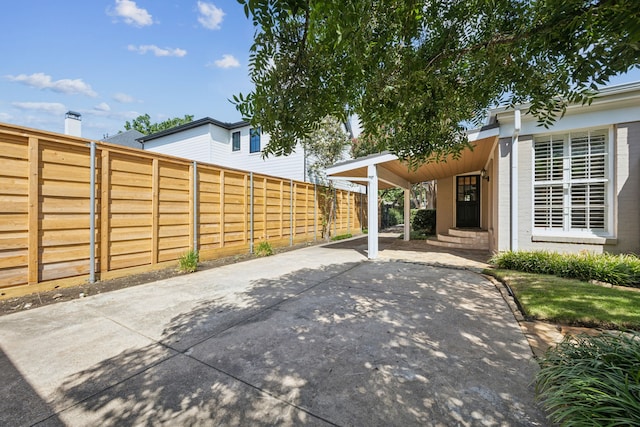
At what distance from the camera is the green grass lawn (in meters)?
3.07

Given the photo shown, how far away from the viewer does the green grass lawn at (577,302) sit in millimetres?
3074

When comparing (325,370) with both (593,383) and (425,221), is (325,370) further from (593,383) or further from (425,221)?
(425,221)

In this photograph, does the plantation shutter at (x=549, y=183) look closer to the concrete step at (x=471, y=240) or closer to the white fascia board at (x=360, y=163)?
the concrete step at (x=471, y=240)

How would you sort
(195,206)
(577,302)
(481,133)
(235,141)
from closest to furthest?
(577,302)
(195,206)
(481,133)
(235,141)

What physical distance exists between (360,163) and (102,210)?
6300 millimetres

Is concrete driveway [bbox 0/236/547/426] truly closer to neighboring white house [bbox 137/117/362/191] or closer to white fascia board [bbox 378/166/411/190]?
white fascia board [bbox 378/166/411/190]

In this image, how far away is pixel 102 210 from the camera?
4766 mm

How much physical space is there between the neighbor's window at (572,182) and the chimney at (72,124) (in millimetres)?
16647

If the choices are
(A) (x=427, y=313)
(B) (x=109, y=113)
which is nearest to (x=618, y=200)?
(A) (x=427, y=313)

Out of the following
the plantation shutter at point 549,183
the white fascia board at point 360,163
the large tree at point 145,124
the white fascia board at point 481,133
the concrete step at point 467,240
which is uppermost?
the large tree at point 145,124

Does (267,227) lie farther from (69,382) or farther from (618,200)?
(618,200)

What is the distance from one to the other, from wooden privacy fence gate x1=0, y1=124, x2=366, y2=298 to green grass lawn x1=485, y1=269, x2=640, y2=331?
6639mm

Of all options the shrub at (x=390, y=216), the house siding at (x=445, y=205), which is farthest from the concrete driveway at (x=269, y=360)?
the shrub at (x=390, y=216)

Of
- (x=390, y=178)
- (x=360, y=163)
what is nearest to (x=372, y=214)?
(x=360, y=163)
